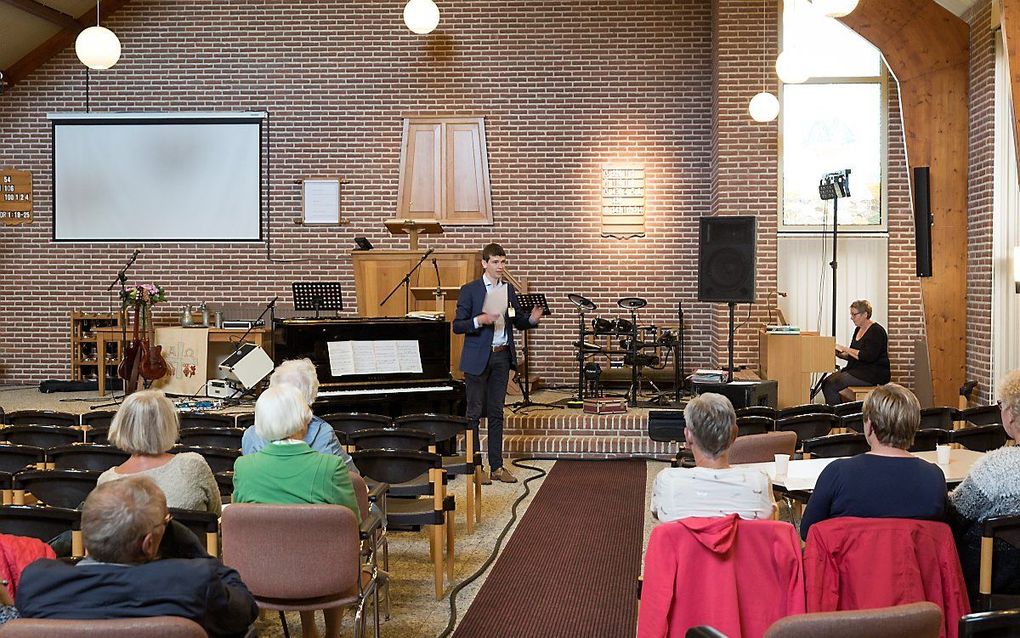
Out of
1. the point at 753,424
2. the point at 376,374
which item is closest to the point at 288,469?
the point at 753,424

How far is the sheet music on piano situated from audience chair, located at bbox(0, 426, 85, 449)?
2.38 metres

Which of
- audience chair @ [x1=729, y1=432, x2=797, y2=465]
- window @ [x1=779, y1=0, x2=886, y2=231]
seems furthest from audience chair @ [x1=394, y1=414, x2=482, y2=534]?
window @ [x1=779, y1=0, x2=886, y2=231]

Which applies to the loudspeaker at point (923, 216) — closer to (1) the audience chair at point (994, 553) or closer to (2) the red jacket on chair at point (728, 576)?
(1) the audience chair at point (994, 553)

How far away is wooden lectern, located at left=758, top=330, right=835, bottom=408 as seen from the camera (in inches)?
396

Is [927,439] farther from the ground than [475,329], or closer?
closer

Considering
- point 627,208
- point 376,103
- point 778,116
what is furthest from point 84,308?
point 778,116

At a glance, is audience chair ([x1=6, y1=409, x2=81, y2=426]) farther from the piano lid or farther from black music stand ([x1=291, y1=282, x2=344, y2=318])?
black music stand ([x1=291, y1=282, x2=344, y2=318])

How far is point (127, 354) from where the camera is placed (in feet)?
38.1

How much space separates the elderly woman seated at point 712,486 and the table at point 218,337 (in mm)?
9144

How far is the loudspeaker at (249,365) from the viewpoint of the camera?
1048 cm

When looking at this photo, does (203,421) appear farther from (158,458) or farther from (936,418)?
(936,418)

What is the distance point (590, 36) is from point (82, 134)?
21.2ft

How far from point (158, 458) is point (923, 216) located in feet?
23.7

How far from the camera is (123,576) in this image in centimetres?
249
